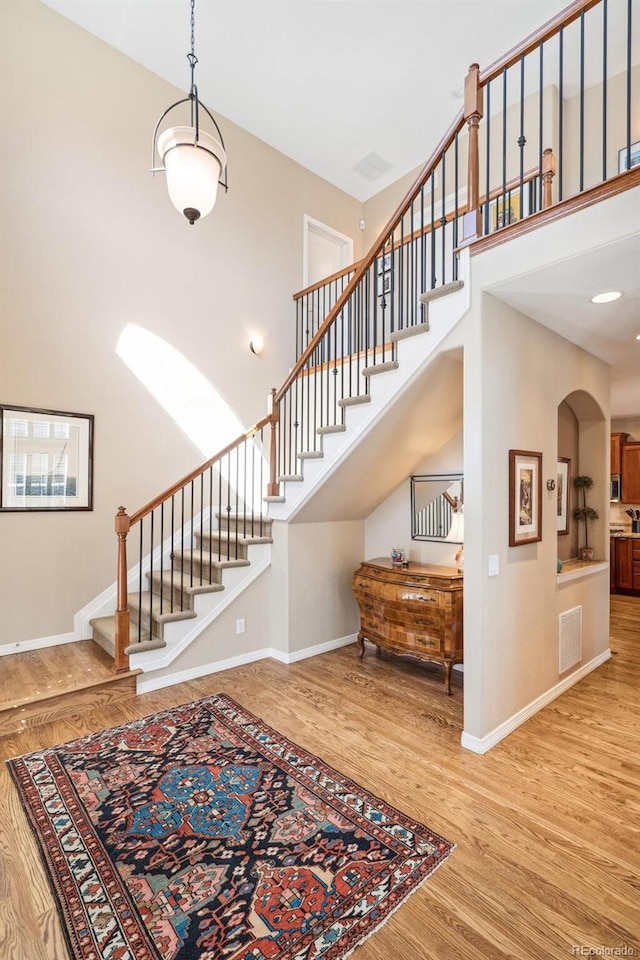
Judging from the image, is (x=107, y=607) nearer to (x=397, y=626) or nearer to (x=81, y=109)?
(x=397, y=626)

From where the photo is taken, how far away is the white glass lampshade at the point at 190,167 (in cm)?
233

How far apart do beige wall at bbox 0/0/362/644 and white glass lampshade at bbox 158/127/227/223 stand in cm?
241

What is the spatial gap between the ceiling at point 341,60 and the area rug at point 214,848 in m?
3.13

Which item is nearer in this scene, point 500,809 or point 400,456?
point 500,809

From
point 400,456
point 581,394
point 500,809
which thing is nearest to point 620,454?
point 581,394

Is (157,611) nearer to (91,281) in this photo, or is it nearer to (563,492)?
(91,281)

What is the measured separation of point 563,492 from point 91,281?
15.8ft

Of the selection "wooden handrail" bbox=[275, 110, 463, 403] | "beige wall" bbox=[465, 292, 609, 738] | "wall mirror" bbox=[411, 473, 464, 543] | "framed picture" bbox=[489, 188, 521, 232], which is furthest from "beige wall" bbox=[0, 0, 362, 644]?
"beige wall" bbox=[465, 292, 609, 738]

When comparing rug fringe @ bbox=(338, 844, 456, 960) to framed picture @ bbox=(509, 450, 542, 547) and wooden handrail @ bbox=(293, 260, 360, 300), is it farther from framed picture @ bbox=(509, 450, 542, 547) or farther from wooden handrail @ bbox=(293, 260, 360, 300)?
wooden handrail @ bbox=(293, 260, 360, 300)

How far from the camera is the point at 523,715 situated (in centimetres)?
331

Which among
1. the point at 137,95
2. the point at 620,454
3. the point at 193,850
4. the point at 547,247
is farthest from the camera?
the point at 620,454

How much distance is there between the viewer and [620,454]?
301 inches

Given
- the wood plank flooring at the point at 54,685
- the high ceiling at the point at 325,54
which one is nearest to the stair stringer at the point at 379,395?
the wood plank flooring at the point at 54,685

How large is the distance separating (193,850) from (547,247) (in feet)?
11.2
